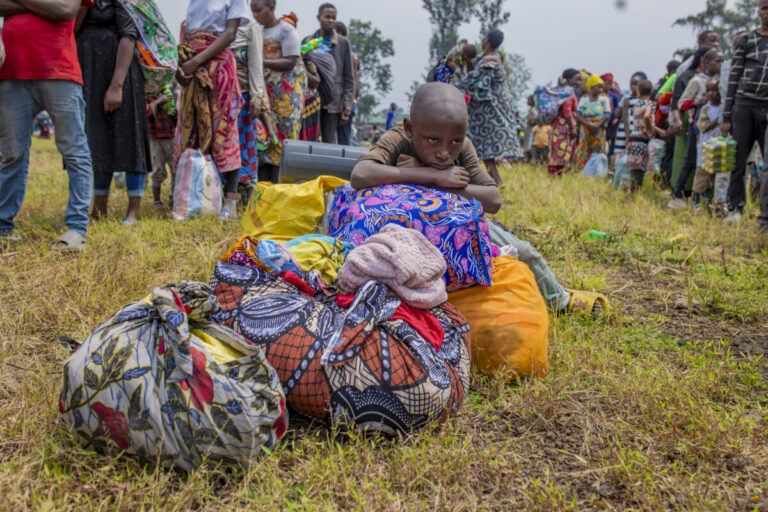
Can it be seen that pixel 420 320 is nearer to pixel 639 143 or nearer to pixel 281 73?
pixel 281 73

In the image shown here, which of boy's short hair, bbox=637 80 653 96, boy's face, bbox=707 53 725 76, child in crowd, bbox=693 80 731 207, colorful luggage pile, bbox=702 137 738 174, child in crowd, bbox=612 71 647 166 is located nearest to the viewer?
colorful luggage pile, bbox=702 137 738 174

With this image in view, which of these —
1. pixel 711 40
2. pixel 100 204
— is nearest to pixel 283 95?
pixel 100 204

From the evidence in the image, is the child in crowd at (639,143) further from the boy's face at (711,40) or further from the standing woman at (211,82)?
the standing woman at (211,82)

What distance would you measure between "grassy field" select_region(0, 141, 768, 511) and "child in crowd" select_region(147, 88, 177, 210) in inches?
80.9

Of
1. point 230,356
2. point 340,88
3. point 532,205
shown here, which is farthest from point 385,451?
point 340,88

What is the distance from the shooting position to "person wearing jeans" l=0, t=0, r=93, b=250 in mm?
3150

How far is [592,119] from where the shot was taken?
9234 millimetres

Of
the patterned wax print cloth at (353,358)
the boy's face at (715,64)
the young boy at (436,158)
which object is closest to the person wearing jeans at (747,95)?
the boy's face at (715,64)

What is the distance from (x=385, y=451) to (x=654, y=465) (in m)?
0.76

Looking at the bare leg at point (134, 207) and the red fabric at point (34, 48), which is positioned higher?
the red fabric at point (34, 48)

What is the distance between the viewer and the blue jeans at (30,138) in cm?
328

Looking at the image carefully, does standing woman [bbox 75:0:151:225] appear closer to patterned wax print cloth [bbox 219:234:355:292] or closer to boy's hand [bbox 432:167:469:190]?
patterned wax print cloth [bbox 219:234:355:292]

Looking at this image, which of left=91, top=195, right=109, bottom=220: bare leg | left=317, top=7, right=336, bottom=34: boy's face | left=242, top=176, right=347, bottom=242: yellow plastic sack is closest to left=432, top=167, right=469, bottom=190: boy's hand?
left=242, top=176, right=347, bottom=242: yellow plastic sack

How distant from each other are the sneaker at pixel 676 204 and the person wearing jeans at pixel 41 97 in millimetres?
5606
